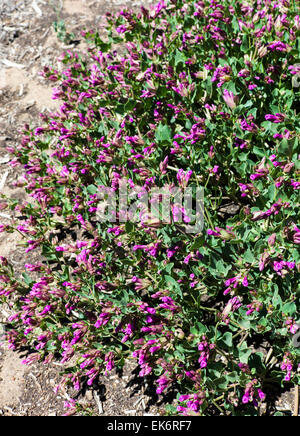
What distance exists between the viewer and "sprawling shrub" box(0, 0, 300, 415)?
2896 mm

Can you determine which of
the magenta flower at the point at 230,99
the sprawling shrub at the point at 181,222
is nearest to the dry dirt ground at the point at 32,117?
the sprawling shrub at the point at 181,222

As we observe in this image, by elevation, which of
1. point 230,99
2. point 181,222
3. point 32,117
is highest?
point 230,99

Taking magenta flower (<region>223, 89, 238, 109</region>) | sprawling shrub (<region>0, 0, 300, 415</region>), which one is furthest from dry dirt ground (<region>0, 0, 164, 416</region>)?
magenta flower (<region>223, 89, 238, 109</region>)

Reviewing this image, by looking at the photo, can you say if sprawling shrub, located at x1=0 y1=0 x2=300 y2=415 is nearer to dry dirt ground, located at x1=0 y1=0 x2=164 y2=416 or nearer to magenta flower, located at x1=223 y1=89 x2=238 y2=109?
magenta flower, located at x1=223 y1=89 x2=238 y2=109

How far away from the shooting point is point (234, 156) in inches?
137

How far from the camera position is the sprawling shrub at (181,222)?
9.50ft

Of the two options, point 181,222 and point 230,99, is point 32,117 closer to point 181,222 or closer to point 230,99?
point 230,99

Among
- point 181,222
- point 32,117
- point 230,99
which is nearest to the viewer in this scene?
point 181,222

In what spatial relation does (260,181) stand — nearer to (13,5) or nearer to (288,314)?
(288,314)

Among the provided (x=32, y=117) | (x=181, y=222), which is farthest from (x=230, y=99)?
(x=32, y=117)

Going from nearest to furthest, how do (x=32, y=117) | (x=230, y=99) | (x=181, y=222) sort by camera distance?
(x=181, y=222)
(x=230, y=99)
(x=32, y=117)

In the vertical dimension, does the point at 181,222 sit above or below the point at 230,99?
below

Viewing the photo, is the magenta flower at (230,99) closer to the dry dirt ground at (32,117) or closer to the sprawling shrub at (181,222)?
the sprawling shrub at (181,222)

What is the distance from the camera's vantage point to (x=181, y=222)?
116 inches
